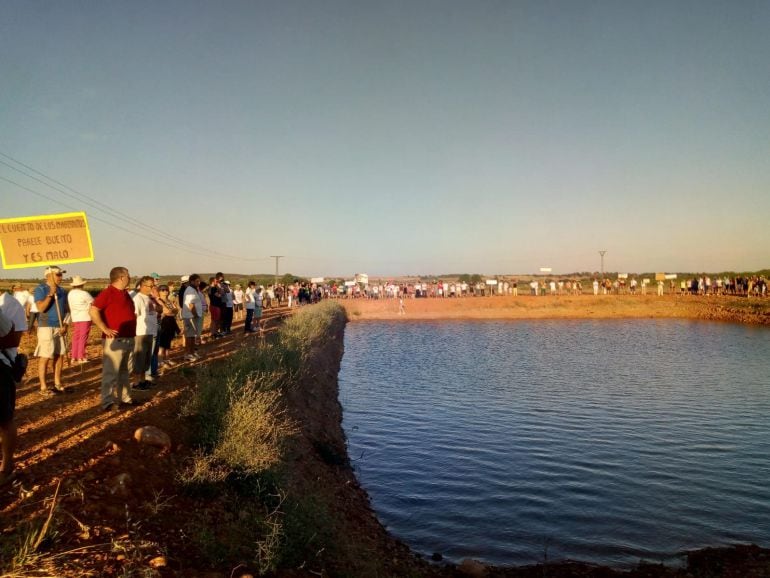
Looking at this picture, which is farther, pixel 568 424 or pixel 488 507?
pixel 568 424

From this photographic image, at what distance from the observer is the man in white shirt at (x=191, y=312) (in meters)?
12.3

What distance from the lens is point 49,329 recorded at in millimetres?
9070

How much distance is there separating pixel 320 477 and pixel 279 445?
124cm

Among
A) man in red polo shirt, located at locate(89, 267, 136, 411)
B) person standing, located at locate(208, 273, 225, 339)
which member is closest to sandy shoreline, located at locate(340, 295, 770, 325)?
person standing, located at locate(208, 273, 225, 339)

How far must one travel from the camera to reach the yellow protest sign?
1009 centimetres

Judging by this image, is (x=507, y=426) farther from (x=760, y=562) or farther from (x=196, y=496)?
(x=196, y=496)

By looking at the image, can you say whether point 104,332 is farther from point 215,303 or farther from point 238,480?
point 215,303

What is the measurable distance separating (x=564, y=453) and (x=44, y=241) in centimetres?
1097

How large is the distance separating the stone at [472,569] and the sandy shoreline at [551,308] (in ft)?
128

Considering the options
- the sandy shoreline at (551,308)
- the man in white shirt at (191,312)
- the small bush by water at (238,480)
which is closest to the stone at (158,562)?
the small bush by water at (238,480)

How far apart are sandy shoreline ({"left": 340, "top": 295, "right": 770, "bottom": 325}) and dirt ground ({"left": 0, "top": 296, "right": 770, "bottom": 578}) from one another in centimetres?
3626

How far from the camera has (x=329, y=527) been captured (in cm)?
629

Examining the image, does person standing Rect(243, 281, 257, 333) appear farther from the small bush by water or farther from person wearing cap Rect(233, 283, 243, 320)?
the small bush by water

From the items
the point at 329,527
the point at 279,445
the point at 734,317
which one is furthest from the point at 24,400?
the point at 734,317
